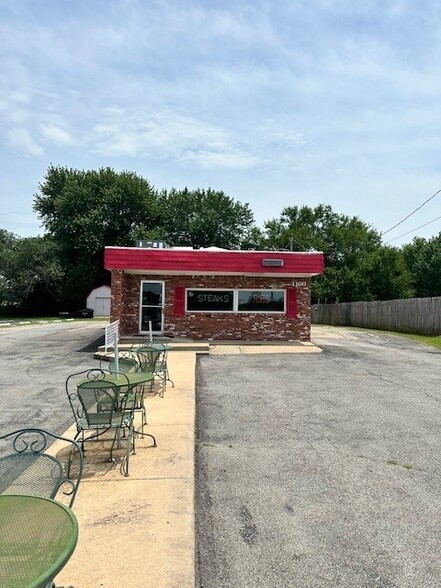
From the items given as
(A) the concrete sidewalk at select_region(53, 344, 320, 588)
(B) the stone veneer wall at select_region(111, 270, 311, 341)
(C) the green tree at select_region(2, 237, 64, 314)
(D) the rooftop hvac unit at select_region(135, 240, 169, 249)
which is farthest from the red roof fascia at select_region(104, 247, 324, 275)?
(C) the green tree at select_region(2, 237, 64, 314)

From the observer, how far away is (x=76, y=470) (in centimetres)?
456

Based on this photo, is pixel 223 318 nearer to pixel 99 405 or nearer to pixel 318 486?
pixel 99 405

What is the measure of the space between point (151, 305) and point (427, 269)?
127 ft

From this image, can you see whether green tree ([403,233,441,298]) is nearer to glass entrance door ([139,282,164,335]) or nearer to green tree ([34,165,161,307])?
green tree ([34,165,161,307])

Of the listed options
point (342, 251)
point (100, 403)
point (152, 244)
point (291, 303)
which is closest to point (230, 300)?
point (291, 303)

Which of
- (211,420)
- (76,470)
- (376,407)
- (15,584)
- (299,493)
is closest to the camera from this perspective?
(15,584)

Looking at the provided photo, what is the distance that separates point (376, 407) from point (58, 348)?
11.4 metres

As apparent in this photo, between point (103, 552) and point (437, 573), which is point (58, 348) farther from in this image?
point (437, 573)

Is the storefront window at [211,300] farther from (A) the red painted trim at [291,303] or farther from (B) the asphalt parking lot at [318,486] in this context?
(B) the asphalt parking lot at [318,486]

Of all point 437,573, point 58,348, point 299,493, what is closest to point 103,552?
point 299,493

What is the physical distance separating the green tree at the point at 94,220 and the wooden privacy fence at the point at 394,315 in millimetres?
21092

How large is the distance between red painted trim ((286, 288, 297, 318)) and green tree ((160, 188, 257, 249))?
115 ft

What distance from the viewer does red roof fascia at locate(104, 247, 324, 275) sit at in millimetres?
15023

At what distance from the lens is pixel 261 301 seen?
1647cm
